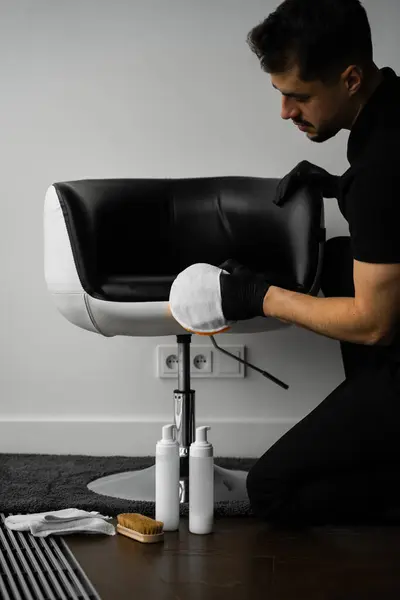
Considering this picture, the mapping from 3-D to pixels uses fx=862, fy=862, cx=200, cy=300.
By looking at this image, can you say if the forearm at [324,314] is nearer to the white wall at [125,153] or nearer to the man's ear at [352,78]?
the man's ear at [352,78]

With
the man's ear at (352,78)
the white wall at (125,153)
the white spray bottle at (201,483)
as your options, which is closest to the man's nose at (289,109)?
the man's ear at (352,78)

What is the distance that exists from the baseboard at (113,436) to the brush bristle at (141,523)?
892 millimetres

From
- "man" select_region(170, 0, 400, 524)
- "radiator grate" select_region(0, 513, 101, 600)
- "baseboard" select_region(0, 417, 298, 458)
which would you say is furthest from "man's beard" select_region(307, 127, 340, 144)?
"baseboard" select_region(0, 417, 298, 458)

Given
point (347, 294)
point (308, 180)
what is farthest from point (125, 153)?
point (347, 294)

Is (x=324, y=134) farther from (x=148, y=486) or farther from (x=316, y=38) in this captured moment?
(x=148, y=486)

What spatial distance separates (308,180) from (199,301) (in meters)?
0.54

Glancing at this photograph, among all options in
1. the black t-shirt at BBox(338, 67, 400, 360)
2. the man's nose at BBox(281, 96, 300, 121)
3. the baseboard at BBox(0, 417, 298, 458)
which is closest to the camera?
the black t-shirt at BBox(338, 67, 400, 360)

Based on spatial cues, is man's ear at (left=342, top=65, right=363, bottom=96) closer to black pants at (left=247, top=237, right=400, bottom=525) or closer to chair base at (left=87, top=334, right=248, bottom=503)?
black pants at (left=247, top=237, right=400, bottom=525)

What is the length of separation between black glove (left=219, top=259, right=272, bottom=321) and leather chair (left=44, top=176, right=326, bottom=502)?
20cm

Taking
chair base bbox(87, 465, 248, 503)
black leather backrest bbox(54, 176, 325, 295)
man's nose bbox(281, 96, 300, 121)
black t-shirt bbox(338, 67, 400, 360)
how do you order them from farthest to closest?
black leather backrest bbox(54, 176, 325, 295), chair base bbox(87, 465, 248, 503), man's nose bbox(281, 96, 300, 121), black t-shirt bbox(338, 67, 400, 360)

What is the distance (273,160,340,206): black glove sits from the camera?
2.03 meters

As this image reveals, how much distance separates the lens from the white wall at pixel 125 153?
104 inches

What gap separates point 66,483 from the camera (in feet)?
6.91

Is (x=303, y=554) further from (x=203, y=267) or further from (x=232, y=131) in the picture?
(x=232, y=131)
